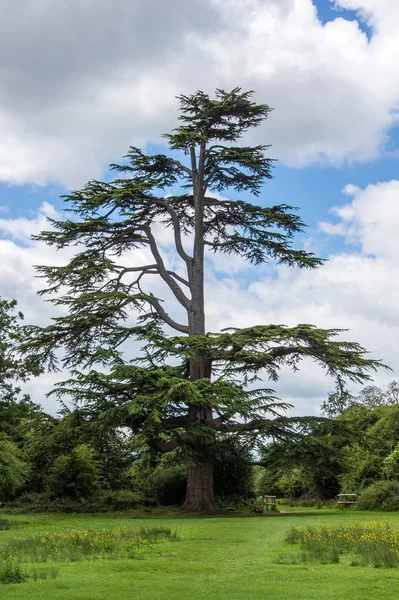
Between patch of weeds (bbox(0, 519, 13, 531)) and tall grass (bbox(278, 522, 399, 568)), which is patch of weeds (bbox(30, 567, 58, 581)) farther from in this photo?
patch of weeds (bbox(0, 519, 13, 531))

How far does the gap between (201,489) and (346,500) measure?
33.4 feet

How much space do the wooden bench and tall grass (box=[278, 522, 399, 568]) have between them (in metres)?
17.0

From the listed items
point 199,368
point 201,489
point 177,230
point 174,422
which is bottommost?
point 201,489

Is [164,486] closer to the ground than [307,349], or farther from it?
closer to the ground

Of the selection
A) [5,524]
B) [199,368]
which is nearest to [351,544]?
[5,524]

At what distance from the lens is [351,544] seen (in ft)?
46.9

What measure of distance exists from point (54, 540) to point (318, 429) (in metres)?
14.9

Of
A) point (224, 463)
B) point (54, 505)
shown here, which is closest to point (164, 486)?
point (224, 463)

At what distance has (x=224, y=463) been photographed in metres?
32.4

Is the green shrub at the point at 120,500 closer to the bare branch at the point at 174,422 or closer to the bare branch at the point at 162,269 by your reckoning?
the bare branch at the point at 174,422

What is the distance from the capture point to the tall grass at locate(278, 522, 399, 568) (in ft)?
40.2

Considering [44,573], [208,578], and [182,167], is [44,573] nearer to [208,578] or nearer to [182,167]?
[208,578]

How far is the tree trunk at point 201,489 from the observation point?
28.5m

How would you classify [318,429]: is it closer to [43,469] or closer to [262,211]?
[262,211]
